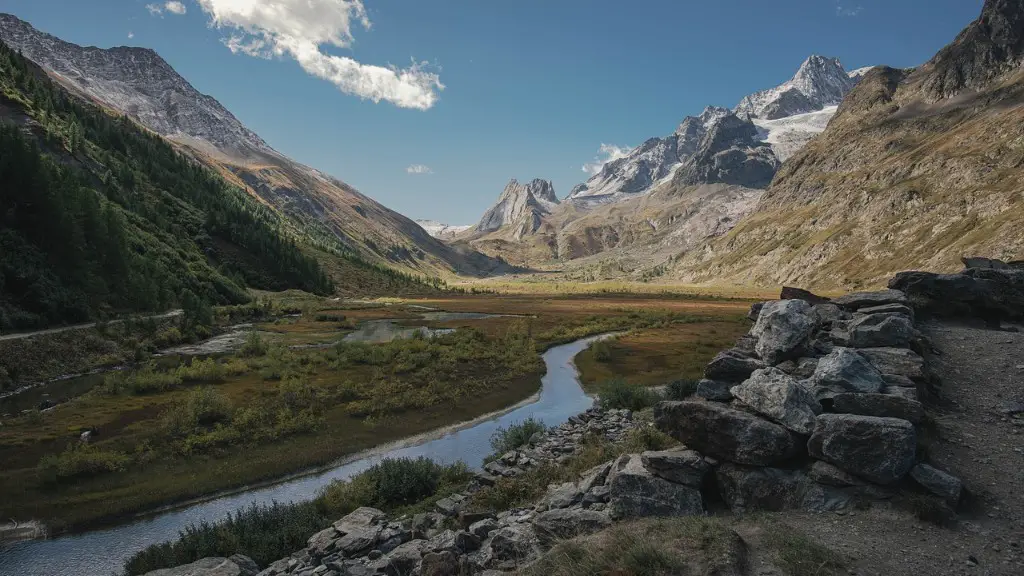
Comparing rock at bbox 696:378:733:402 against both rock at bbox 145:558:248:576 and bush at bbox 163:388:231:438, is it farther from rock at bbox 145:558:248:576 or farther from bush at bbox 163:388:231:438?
bush at bbox 163:388:231:438

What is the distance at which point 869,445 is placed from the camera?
1077cm

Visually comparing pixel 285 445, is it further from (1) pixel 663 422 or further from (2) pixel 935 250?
(2) pixel 935 250

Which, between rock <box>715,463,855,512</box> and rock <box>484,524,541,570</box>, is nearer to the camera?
rock <box>715,463,855,512</box>

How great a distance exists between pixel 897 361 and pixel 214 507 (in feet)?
91.2

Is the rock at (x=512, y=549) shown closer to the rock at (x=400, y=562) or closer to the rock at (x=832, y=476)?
the rock at (x=400, y=562)

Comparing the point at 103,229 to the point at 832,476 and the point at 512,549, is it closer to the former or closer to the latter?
the point at 512,549

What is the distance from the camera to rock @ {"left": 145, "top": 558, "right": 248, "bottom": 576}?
14.6 m

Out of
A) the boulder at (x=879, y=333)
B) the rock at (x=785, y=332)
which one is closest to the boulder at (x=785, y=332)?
the rock at (x=785, y=332)

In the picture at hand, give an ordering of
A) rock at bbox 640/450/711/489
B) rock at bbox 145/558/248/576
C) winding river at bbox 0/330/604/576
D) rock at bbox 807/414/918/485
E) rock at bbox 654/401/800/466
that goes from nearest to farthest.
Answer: rock at bbox 807/414/918/485, rock at bbox 654/401/800/466, rock at bbox 640/450/711/489, rock at bbox 145/558/248/576, winding river at bbox 0/330/604/576

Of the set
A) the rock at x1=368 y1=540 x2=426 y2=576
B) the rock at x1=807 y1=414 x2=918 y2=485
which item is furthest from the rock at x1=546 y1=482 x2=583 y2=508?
the rock at x1=807 y1=414 x2=918 y2=485

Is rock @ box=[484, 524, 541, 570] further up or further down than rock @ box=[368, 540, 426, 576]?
further up

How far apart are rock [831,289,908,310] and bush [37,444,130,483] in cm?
3673

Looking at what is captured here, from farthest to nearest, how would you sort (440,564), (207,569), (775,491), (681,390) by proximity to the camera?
(681,390)
(207,569)
(440,564)
(775,491)

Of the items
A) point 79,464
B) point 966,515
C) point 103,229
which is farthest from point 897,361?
point 103,229
